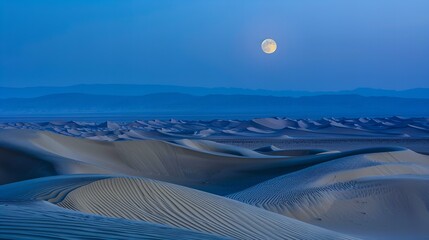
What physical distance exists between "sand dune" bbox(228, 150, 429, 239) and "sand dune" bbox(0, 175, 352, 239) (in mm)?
2505

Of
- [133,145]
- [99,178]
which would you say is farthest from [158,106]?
[99,178]

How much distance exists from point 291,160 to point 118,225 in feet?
45.3

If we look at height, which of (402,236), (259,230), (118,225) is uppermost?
(118,225)

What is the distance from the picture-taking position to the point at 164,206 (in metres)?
8.64

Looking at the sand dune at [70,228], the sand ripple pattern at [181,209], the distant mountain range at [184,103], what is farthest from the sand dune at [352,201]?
the distant mountain range at [184,103]

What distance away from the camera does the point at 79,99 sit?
569 ft

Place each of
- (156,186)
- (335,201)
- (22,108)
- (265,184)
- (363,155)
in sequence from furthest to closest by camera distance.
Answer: (22,108) < (363,155) < (265,184) < (335,201) < (156,186)

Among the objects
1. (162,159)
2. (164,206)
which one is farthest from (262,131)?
(164,206)

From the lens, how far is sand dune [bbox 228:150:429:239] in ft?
36.8

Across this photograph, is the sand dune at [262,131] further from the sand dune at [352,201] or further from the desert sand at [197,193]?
the sand dune at [352,201]

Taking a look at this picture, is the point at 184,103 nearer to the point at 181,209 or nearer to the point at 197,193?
the point at 197,193

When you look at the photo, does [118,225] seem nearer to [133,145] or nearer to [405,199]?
[405,199]

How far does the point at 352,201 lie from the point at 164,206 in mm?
4871

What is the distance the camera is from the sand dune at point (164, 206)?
7.66 m
